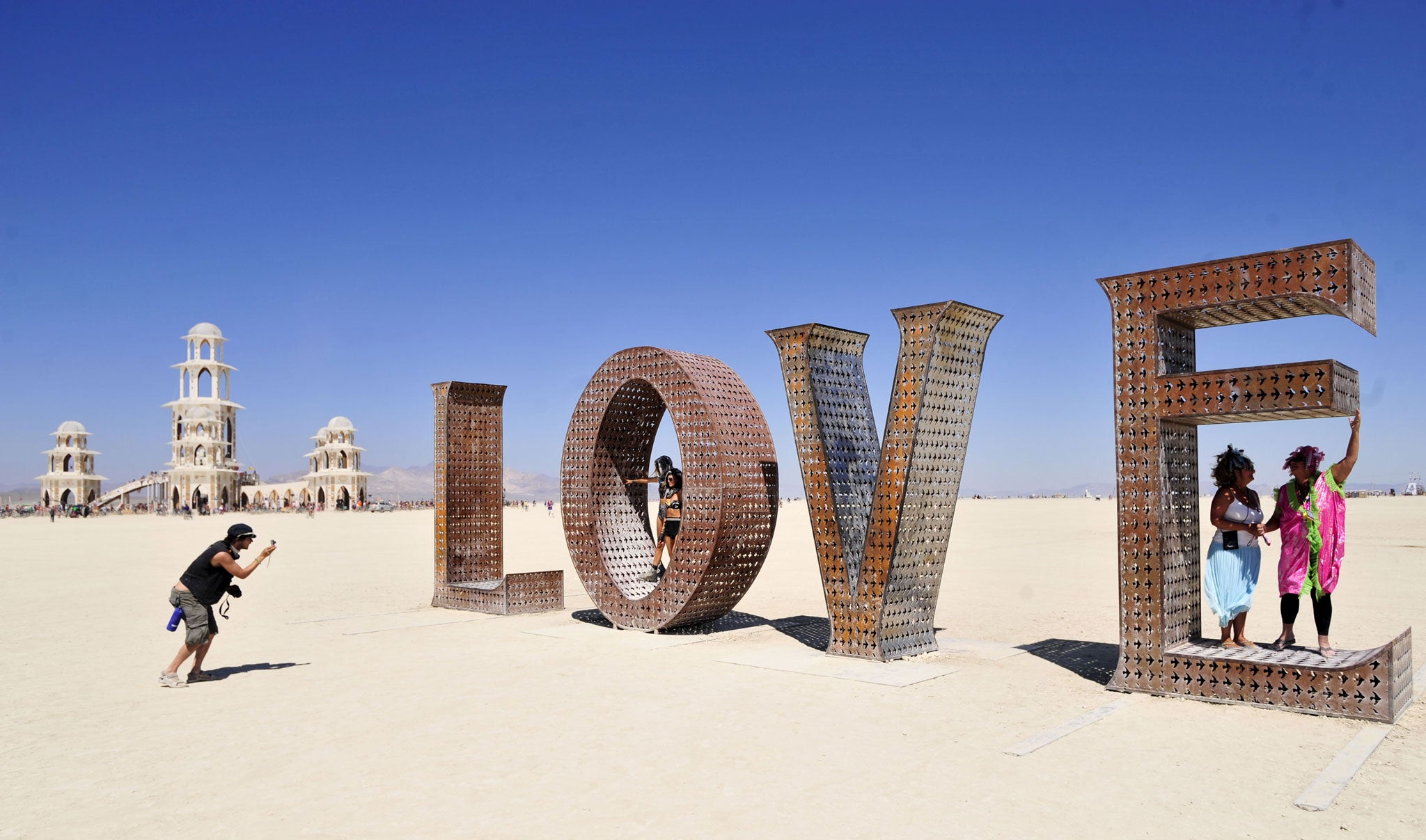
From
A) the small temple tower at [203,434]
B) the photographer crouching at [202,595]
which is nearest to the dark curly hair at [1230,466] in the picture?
the photographer crouching at [202,595]

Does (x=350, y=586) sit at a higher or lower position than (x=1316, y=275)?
lower

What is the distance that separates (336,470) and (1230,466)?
9250cm

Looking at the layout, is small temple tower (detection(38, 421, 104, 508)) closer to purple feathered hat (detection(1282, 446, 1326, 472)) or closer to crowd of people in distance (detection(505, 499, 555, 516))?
crowd of people in distance (detection(505, 499, 555, 516))

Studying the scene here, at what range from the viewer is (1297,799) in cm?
528

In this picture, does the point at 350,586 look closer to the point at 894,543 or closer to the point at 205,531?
the point at 894,543

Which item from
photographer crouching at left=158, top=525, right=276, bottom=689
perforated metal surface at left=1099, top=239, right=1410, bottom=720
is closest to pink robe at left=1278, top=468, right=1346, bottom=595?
perforated metal surface at left=1099, top=239, right=1410, bottom=720

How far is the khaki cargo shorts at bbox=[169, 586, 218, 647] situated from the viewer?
28.6ft

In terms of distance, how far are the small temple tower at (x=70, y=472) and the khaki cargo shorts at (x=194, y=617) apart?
92800 millimetres

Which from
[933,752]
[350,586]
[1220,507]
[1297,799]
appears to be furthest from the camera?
[350,586]

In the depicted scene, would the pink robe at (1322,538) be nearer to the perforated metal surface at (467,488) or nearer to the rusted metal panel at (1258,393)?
the rusted metal panel at (1258,393)

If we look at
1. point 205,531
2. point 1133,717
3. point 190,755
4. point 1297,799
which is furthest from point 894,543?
point 205,531

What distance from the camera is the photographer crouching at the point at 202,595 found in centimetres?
872

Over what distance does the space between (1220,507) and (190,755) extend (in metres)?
8.15

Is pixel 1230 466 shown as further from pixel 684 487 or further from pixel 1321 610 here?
pixel 684 487
